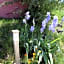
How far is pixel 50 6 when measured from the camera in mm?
4855

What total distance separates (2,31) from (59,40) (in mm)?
1334

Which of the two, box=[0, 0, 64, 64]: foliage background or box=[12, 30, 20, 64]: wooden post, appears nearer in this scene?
box=[12, 30, 20, 64]: wooden post

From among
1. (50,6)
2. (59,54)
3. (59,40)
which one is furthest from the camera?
(50,6)

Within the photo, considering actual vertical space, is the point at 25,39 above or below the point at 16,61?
above

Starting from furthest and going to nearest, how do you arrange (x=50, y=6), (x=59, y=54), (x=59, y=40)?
(x=50, y=6)
(x=59, y=40)
(x=59, y=54)

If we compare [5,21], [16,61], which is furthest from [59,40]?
[5,21]

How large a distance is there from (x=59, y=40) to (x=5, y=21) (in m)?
1.54

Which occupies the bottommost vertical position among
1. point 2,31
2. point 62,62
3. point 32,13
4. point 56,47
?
point 62,62

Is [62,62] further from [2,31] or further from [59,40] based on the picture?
[2,31]

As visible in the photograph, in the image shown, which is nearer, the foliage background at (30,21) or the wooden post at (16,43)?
the wooden post at (16,43)

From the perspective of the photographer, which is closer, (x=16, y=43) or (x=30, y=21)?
(x=16, y=43)

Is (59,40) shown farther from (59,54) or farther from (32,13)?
(32,13)

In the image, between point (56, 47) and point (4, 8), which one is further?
point (4, 8)

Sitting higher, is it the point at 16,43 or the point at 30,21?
the point at 30,21
